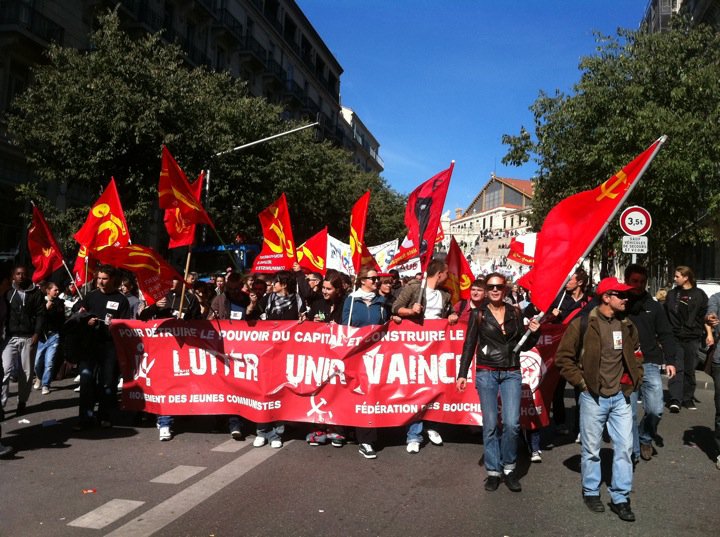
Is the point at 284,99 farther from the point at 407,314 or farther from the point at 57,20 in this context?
the point at 407,314

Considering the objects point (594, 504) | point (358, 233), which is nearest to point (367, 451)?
point (594, 504)

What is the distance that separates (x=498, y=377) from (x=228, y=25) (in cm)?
3357

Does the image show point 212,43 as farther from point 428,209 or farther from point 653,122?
point 428,209

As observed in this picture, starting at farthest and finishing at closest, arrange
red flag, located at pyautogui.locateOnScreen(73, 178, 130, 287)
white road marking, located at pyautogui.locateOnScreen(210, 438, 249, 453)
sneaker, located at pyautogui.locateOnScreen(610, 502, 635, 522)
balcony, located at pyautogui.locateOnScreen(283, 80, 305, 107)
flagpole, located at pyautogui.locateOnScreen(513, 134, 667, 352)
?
balcony, located at pyautogui.locateOnScreen(283, 80, 305, 107) < red flag, located at pyautogui.locateOnScreen(73, 178, 130, 287) < white road marking, located at pyautogui.locateOnScreen(210, 438, 249, 453) < flagpole, located at pyautogui.locateOnScreen(513, 134, 667, 352) < sneaker, located at pyautogui.locateOnScreen(610, 502, 635, 522)

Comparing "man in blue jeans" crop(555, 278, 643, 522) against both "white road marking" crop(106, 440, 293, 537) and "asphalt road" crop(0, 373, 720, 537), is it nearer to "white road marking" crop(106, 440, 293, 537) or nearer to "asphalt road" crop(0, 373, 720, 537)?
"asphalt road" crop(0, 373, 720, 537)

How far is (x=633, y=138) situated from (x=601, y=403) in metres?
13.5

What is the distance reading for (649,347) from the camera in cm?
595

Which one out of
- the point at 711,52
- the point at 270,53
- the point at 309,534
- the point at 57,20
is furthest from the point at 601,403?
the point at 270,53

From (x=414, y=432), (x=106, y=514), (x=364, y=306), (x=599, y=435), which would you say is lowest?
(x=106, y=514)

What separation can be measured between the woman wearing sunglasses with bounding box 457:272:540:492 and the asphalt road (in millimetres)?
218

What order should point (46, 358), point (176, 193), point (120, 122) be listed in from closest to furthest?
point (176, 193)
point (46, 358)
point (120, 122)

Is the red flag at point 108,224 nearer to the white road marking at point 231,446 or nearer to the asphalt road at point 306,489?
the asphalt road at point 306,489

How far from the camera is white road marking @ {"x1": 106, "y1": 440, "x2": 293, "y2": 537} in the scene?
161 inches

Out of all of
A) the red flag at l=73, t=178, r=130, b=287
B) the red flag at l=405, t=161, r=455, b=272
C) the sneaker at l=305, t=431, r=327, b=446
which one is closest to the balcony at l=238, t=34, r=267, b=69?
the red flag at l=73, t=178, r=130, b=287
